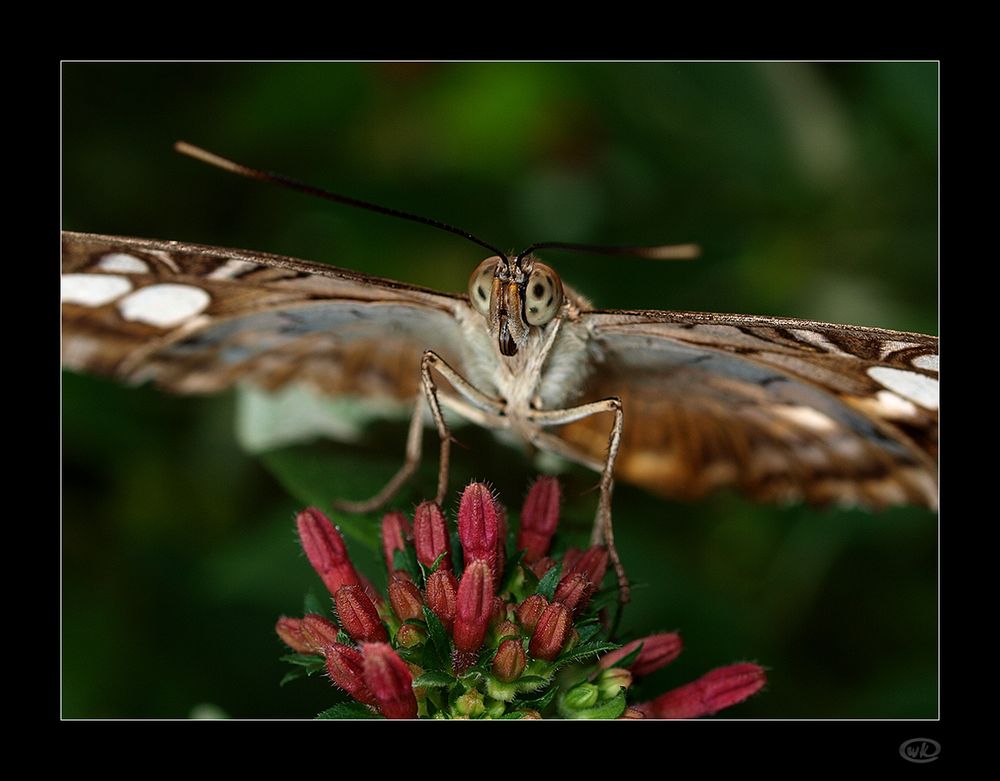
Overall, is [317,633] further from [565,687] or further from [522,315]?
[522,315]

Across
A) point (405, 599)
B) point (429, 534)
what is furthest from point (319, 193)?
point (405, 599)

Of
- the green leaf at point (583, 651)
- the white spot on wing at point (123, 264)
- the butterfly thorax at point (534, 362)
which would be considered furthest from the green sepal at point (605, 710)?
the white spot on wing at point (123, 264)

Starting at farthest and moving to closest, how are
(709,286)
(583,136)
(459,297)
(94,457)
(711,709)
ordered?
(583,136) → (709,286) → (94,457) → (459,297) → (711,709)

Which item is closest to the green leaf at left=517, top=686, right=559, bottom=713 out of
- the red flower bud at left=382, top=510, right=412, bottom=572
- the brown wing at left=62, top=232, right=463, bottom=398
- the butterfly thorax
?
the red flower bud at left=382, top=510, right=412, bottom=572

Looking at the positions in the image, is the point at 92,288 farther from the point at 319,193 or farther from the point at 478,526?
the point at 478,526

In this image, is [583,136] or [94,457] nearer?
[94,457]

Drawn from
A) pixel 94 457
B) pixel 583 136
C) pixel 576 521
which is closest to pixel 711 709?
pixel 576 521

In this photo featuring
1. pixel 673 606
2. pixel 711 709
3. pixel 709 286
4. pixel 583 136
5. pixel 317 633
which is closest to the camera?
pixel 317 633
